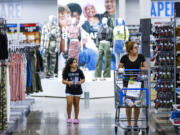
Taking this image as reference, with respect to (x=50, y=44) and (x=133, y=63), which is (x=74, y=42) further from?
(x=133, y=63)

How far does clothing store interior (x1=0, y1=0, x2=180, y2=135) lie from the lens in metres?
7.30

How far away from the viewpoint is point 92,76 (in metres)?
13.6

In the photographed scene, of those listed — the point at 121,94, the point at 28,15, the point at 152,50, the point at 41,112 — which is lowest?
the point at 41,112

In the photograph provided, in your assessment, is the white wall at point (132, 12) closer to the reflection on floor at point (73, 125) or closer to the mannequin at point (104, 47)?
the mannequin at point (104, 47)

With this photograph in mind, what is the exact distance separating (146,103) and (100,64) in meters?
6.55

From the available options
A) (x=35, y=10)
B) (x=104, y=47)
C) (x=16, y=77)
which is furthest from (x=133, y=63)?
(x=35, y=10)

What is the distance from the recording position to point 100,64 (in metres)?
13.1

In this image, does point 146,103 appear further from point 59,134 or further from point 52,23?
point 52,23

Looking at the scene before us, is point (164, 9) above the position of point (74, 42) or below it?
above

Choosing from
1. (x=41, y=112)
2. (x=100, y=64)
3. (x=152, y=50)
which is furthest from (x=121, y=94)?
(x=100, y=64)

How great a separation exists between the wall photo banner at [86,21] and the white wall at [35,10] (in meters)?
4.69

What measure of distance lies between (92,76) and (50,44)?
5.03 ft

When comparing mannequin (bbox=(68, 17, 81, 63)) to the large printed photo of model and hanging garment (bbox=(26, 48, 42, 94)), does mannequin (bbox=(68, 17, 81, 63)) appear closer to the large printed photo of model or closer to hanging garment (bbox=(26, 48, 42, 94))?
the large printed photo of model

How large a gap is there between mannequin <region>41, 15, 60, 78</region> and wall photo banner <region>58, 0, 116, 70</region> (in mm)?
499
